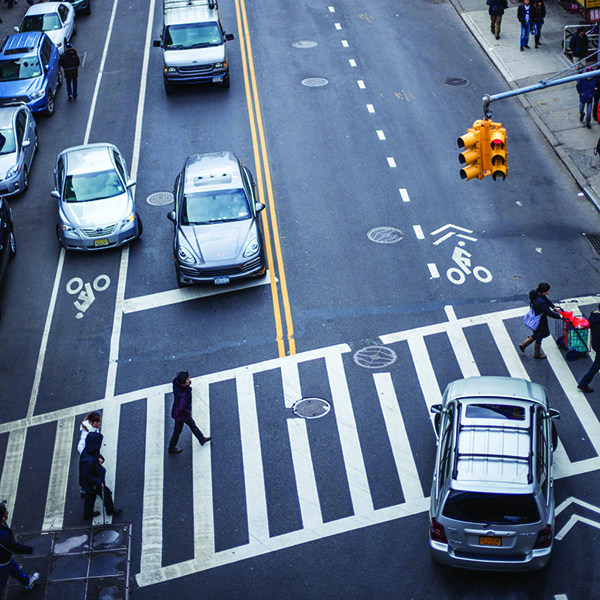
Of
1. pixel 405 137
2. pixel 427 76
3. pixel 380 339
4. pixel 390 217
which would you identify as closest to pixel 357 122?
pixel 405 137

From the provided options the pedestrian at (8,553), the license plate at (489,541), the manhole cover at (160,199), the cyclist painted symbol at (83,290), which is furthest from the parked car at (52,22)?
the license plate at (489,541)

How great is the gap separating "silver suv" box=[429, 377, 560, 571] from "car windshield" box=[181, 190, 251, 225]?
28.1 feet

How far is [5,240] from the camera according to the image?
18594mm

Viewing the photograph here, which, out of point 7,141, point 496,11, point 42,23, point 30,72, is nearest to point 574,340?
point 7,141

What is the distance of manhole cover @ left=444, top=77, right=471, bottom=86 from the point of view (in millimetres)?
26344

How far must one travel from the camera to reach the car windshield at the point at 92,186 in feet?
64.4

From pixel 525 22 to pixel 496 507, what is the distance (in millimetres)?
21948

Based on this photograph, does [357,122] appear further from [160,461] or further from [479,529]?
[479,529]

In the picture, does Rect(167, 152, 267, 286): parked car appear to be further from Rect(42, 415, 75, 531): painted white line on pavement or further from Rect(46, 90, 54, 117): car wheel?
Rect(46, 90, 54, 117): car wheel

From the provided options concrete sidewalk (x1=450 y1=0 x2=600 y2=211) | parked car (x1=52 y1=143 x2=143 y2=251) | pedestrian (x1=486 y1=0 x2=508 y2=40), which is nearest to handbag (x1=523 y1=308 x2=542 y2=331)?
concrete sidewalk (x1=450 y1=0 x2=600 y2=211)

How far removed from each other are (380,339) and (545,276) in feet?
14.1

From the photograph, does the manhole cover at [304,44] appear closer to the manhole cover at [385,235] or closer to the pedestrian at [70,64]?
the pedestrian at [70,64]

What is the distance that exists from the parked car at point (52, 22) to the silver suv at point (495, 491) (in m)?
24.9

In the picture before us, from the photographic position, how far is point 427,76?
27000 mm
